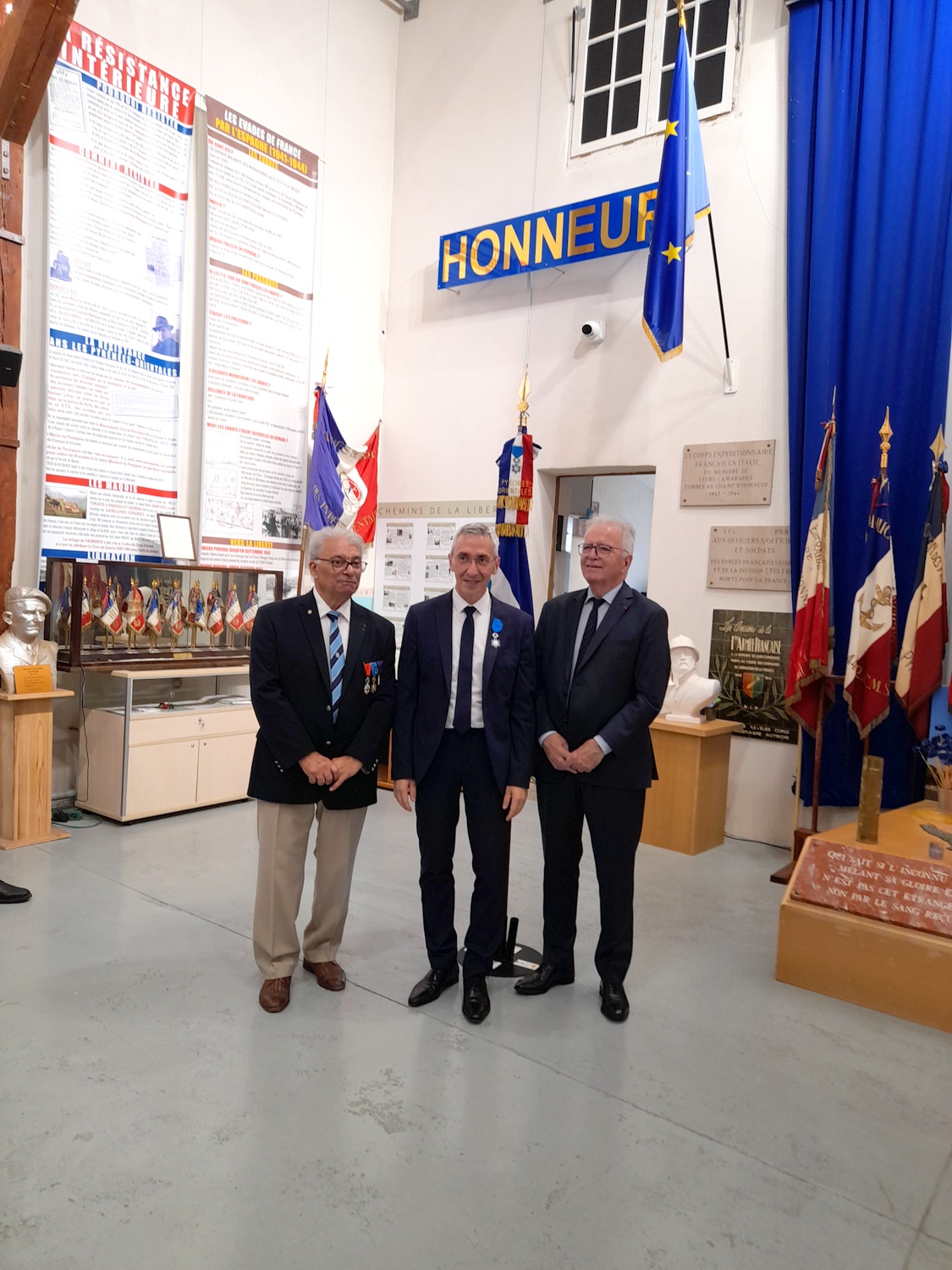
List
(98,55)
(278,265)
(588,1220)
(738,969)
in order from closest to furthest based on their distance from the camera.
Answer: (588,1220) → (738,969) → (98,55) → (278,265)

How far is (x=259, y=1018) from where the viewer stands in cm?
266

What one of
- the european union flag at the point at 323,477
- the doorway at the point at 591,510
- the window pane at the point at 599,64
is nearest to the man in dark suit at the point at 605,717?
the doorway at the point at 591,510

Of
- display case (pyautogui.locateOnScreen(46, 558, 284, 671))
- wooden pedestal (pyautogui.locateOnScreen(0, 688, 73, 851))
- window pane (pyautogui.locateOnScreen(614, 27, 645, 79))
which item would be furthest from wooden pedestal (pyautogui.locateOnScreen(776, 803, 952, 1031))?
window pane (pyautogui.locateOnScreen(614, 27, 645, 79))

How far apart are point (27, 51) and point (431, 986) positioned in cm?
465

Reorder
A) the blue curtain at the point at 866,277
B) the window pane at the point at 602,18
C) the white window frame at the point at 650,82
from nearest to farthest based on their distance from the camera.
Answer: the blue curtain at the point at 866,277
the white window frame at the point at 650,82
the window pane at the point at 602,18

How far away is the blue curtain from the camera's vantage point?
4.52 meters

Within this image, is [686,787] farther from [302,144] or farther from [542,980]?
[302,144]

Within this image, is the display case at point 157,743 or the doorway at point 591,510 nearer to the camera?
the display case at point 157,743

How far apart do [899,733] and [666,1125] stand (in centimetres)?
300

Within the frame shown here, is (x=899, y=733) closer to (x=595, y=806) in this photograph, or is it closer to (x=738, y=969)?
(x=738, y=969)

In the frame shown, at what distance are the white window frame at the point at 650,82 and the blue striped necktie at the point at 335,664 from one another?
4531 millimetres

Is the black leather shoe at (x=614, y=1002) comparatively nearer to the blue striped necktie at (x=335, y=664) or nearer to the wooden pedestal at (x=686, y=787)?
the blue striped necktie at (x=335, y=664)

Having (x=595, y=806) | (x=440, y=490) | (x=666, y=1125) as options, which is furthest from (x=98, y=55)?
(x=666, y=1125)

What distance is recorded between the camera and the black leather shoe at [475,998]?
2709 millimetres
